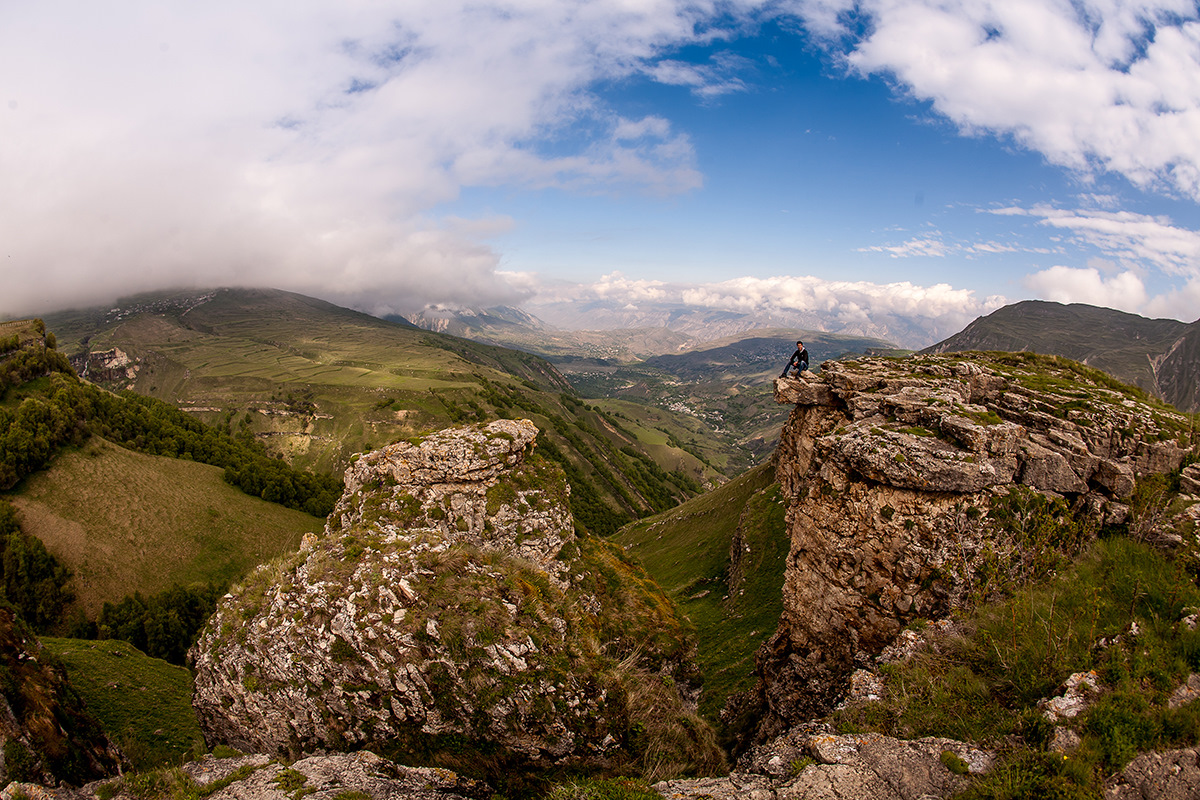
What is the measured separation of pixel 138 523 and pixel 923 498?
9118 cm

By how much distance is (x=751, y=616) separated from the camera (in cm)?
3553

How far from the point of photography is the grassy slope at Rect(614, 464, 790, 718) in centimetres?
3036

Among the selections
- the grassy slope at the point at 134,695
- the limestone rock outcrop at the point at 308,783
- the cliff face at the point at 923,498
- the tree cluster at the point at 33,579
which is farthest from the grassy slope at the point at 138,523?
the cliff face at the point at 923,498

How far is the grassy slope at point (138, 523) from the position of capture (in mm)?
56438

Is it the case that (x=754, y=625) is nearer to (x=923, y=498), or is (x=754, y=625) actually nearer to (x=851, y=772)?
(x=923, y=498)

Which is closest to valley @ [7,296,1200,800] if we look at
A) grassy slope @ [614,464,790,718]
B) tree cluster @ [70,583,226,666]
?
grassy slope @ [614,464,790,718]

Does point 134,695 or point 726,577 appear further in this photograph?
point 726,577

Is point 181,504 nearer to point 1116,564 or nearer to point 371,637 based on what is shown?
point 371,637

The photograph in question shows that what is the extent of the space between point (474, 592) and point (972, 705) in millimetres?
12045

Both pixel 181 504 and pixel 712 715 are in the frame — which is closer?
pixel 712 715

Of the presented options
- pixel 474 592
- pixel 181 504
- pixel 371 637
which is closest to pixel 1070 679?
pixel 474 592

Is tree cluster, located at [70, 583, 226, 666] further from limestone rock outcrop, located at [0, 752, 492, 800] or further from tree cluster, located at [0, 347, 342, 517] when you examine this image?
limestone rock outcrop, located at [0, 752, 492, 800]

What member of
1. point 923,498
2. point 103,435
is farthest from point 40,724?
point 103,435

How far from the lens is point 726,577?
4822 centimetres
